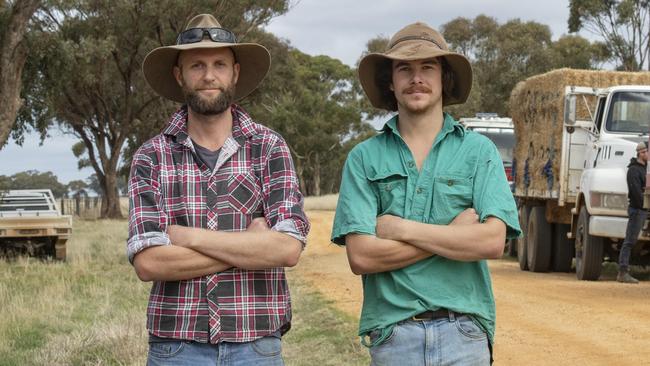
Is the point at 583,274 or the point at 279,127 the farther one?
the point at 279,127

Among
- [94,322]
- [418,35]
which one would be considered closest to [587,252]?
[94,322]

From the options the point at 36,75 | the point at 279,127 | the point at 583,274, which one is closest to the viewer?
the point at 583,274

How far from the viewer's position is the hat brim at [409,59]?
423 cm

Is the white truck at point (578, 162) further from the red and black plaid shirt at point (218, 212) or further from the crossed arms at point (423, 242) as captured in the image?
the red and black plaid shirt at point (218, 212)

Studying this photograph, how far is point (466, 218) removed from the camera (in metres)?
4.07

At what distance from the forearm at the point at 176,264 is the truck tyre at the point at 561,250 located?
14.1 m

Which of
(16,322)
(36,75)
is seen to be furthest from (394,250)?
(36,75)

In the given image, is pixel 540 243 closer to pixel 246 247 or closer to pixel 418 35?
pixel 418 35

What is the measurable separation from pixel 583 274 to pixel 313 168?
50.3 meters

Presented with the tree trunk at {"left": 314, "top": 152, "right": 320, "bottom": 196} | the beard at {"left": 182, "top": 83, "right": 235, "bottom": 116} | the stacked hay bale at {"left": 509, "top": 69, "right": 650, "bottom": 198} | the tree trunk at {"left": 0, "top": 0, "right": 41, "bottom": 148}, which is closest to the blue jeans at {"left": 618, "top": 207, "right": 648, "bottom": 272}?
the stacked hay bale at {"left": 509, "top": 69, "right": 650, "bottom": 198}

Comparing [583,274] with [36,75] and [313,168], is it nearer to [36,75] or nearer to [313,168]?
[36,75]

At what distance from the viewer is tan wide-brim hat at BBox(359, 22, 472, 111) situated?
4.25m

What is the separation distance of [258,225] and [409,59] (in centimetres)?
89

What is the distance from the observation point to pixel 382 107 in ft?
15.6
